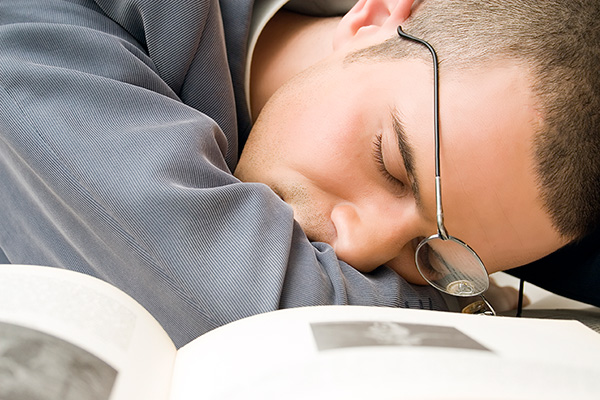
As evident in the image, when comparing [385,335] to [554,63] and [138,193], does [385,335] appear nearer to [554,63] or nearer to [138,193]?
[138,193]

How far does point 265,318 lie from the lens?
1.26 feet

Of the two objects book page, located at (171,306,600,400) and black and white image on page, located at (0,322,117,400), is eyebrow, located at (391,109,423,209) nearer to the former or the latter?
book page, located at (171,306,600,400)

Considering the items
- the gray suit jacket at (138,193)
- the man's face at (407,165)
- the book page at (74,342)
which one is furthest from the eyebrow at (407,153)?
the book page at (74,342)

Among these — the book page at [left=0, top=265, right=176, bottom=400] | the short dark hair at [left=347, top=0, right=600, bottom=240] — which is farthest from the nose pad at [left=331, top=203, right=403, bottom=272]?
the book page at [left=0, top=265, right=176, bottom=400]

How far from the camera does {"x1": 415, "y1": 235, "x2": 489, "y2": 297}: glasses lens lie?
67 centimetres

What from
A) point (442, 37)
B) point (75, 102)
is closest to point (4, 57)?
point (75, 102)

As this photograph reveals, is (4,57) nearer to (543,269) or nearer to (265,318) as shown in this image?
(265,318)

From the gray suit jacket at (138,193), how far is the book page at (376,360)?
12cm

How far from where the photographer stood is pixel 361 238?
646 mm

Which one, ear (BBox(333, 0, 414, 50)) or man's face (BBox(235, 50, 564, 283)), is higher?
ear (BBox(333, 0, 414, 50))

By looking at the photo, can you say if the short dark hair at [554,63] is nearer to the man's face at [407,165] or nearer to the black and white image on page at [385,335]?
the man's face at [407,165]

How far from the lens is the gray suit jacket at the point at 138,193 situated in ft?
1.66

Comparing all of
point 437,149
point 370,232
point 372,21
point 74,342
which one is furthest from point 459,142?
point 74,342

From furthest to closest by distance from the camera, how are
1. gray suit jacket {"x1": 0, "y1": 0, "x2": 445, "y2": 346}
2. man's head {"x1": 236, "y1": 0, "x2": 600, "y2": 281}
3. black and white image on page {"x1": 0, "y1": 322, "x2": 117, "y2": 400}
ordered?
man's head {"x1": 236, "y1": 0, "x2": 600, "y2": 281}, gray suit jacket {"x1": 0, "y1": 0, "x2": 445, "y2": 346}, black and white image on page {"x1": 0, "y1": 322, "x2": 117, "y2": 400}
